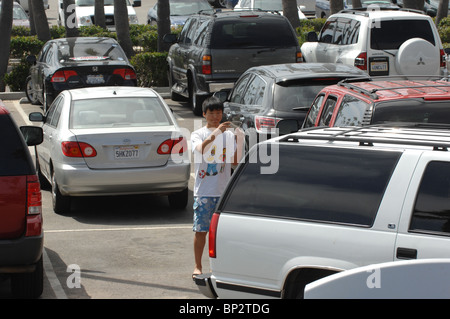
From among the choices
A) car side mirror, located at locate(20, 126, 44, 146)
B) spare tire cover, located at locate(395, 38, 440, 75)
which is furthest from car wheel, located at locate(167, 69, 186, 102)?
car side mirror, located at locate(20, 126, 44, 146)

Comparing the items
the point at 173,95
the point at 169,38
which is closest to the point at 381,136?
the point at 169,38

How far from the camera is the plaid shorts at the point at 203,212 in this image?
24.9 feet

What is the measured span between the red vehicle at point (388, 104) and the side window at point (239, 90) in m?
3.44

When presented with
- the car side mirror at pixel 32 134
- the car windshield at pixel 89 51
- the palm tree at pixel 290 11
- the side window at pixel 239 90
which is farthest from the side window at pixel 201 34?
the car side mirror at pixel 32 134

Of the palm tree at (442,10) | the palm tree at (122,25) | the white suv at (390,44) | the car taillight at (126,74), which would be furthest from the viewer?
the palm tree at (442,10)

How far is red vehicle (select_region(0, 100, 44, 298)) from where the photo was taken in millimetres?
6672

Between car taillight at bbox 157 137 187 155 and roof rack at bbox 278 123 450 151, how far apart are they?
3.88 meters

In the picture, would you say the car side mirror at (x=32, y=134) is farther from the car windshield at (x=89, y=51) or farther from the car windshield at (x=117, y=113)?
the car windshield at (x=89, y=51)

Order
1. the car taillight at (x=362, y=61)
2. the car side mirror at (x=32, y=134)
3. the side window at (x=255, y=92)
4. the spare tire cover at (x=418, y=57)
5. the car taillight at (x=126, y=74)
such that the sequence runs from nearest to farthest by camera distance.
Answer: the car side mirror at (x=32, y=134) < the side window at (x=255, y=92) < the spare tire cover at (x=418, y=57) < the car taillight at (x=362, y=61) < the car taillight at (x=126, y=74)

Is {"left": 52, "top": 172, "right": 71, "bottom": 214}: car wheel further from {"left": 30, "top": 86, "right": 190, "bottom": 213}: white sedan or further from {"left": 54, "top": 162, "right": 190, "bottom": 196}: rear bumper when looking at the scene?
{"left": 54, "top": 162, "right": 190, "bottom": 196}: rear bumper

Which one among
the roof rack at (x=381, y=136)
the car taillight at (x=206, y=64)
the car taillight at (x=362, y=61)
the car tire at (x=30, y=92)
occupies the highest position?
the roof rack at (x=381, y=136)
